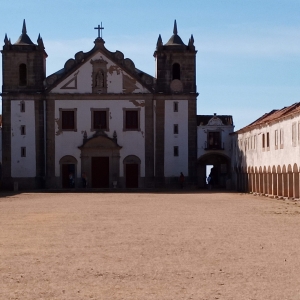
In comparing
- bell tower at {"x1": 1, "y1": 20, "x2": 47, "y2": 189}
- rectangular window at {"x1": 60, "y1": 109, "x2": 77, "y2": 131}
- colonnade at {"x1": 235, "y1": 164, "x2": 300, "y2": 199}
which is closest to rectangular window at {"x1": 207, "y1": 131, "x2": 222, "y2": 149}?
colonnade at {"x1": 235, "y1": 164, "x2": 300, "y2": 199}

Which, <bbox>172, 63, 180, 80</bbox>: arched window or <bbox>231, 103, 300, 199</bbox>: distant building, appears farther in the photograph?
<bbox>172, 63, 180, 80</bbox>: arched window

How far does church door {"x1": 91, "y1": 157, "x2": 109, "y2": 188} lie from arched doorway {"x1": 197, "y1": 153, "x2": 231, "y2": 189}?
7678 mm

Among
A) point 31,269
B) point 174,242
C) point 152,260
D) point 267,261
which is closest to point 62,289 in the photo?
point 31,269

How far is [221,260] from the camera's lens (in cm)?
1192

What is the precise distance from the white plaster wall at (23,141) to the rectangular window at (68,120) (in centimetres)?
213

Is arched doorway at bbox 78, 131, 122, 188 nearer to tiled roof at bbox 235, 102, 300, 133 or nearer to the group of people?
the group of people

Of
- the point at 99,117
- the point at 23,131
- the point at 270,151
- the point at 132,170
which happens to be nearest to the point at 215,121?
the point at 132,170

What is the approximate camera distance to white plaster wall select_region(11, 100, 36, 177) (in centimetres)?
5150

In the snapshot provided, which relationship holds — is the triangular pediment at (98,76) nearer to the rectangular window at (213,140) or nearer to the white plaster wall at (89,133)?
the white plaster wall at (89,133)

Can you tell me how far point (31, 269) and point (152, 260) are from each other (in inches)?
82.3

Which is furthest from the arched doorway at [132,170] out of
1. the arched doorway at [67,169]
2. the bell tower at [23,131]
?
the bell tower at [23,131]

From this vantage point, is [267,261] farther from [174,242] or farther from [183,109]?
[183,109]

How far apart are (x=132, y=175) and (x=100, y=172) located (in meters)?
2.33

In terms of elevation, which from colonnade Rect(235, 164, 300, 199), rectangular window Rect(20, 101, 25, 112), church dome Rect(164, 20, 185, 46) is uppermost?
church dome Rect(164, 20, 185, 46)
